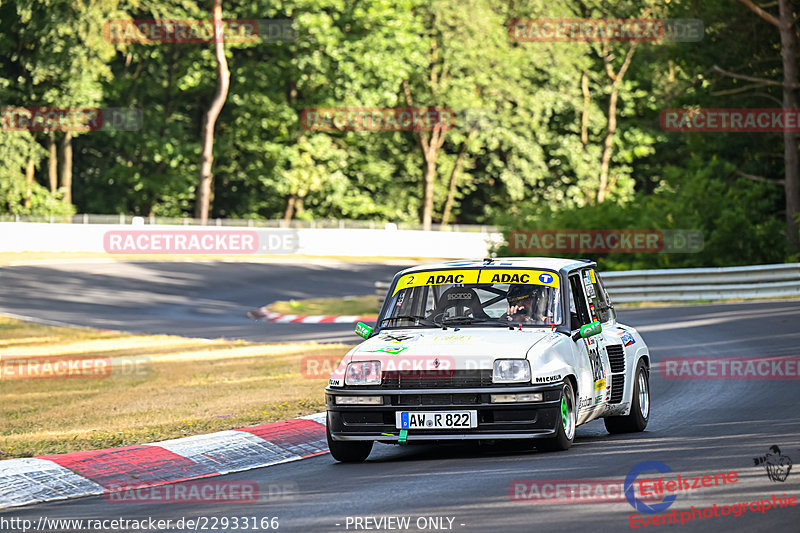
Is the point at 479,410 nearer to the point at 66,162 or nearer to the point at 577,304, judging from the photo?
the point at 577,304

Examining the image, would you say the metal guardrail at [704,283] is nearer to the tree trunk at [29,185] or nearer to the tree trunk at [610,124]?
the tree trunk at [29,185]

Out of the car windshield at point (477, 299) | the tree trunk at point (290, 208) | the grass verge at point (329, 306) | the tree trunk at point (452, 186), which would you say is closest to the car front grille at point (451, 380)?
the car windshield at point (477, 299)

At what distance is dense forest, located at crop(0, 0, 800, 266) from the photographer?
53938 millimetres

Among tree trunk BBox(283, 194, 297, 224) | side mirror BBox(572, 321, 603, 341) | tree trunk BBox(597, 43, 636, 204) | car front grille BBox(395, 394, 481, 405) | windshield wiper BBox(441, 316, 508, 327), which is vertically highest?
tree trunk BBox(597, 43, 636, 204)

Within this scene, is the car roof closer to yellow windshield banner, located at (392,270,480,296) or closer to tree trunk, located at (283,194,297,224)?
yellow windshield banner, located at (392,270,480,296)

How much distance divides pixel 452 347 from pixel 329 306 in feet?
80.6

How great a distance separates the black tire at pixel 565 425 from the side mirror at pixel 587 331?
57 centimetres

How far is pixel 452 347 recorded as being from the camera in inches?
355

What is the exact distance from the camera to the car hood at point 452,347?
29.0 feet

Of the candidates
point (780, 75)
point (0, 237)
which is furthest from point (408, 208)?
point (780, 75)

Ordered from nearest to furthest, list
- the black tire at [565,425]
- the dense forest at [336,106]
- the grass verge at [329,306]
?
the black tire at [565,425] → the grass verge at [329,306] → the dense forest at [336,106]

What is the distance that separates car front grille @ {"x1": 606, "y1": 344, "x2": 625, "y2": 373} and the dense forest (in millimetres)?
30399

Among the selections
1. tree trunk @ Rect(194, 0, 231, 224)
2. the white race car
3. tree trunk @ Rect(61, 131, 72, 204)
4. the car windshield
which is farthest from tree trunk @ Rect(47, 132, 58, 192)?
the white race car

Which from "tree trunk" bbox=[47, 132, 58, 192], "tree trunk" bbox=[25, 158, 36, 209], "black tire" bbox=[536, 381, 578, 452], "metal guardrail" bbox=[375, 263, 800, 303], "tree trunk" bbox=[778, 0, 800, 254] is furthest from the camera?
"tree trunk" bbox=[47, 132, 58, 192]
